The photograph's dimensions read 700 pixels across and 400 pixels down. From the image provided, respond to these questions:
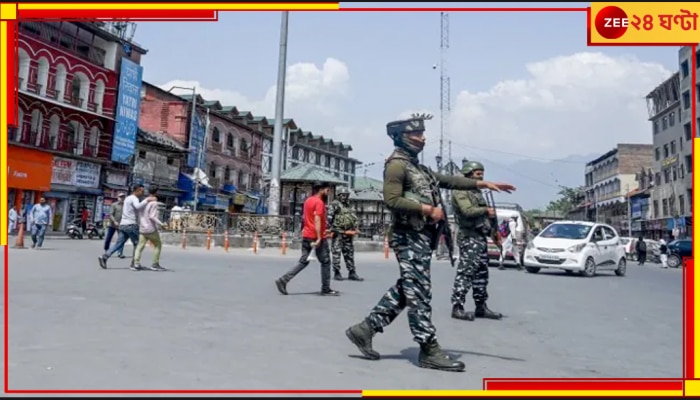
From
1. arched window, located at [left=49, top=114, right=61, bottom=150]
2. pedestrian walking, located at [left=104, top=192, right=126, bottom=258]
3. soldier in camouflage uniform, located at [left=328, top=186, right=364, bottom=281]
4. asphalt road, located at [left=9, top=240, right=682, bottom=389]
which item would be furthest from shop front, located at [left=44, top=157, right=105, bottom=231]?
soldier in camouflage uniform, located at [left=328, top=186, right=364, bottom=281]

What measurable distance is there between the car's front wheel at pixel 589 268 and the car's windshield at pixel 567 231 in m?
0.71

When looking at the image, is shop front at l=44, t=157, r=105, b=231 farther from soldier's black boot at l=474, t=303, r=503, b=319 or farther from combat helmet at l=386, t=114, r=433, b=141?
combat helmet at l=386, t=114, r=433, b=141

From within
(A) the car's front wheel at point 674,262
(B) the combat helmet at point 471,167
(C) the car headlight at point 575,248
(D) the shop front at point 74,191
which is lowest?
(A) the car's front wheel at point 674,262

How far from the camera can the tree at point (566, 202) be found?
74812 millimetres

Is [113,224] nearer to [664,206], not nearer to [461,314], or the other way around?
[461,314]

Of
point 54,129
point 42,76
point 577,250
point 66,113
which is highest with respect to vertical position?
point 42,76

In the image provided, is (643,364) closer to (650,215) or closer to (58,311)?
(58,311)

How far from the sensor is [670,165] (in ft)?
157

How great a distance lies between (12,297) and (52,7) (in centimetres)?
449

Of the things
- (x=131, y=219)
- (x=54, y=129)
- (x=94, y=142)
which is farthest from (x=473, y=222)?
(x=94, y=142)

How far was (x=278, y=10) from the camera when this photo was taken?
3.55 meters

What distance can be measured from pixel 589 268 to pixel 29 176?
24.2 m

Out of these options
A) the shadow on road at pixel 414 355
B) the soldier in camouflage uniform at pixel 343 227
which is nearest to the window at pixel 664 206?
the soldier in camouflage uniform at pixel 343 227

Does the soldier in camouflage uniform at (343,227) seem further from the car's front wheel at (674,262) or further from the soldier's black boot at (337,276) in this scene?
the car's front wheel at (674,262)
